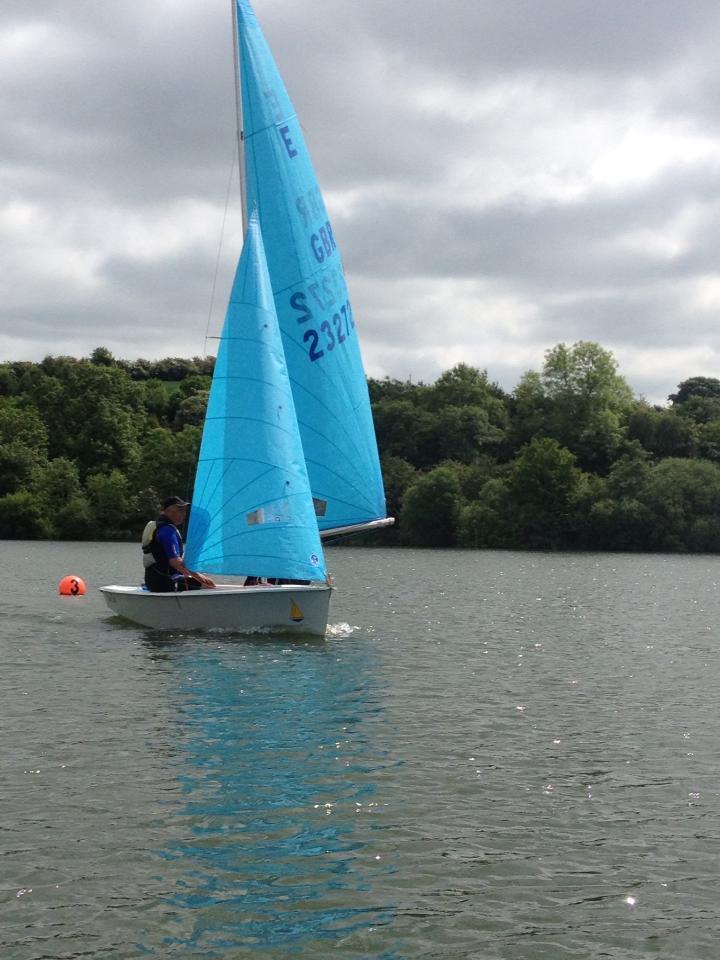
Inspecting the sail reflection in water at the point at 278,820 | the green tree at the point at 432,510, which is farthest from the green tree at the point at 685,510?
the sail reflection in water at the point at 278,820

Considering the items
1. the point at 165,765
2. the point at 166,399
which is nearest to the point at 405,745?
the point at 165,765

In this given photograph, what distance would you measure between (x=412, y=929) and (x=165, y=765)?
4.44m

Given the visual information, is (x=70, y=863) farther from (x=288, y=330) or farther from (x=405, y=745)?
(x=288, y=330)

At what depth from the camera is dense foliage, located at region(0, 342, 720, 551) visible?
82.2 meters

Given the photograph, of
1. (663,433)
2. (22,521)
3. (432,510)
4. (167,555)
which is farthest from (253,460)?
(663,433)

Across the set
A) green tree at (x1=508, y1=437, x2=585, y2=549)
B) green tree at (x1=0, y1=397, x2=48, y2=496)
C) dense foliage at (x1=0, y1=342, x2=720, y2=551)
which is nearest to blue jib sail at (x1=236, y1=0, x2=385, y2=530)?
dense foliage at (x1=0, y1=342, x2=720, y2=551)

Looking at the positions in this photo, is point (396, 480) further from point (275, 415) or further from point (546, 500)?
point (275, 415)

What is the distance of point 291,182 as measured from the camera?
21.8 meters

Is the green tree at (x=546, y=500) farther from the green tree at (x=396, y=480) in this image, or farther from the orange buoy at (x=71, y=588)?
the orange buoy at (x=71, y=588)

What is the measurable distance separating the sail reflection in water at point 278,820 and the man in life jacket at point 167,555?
4980 millimetres

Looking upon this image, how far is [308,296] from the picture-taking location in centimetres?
2175

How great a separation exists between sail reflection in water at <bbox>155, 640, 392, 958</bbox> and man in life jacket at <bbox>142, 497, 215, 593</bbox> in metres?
4.98

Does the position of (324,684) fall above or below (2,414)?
below

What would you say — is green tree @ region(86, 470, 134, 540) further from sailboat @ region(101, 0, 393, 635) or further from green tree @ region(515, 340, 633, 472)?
sailboat @ region(101, 0, 393, 635)
